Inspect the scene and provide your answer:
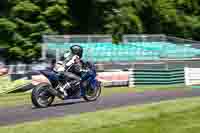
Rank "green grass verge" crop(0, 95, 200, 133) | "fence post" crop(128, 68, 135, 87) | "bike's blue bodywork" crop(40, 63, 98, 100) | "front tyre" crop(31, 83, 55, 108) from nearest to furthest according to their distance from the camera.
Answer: "green grass verge" crop(0, 95, 200, 133), "front tyre" crop(31, 83, 55, 108), "bike's blue bodywork" crop(40, 63, 98, 100), "fence post" crop(128, 68, 135, 87)

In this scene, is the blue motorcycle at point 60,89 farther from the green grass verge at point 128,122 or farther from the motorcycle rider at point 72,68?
the green grass verge at point 128,122

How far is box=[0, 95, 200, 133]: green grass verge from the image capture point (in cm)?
821

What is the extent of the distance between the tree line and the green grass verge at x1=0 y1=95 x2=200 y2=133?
19603 millimetres

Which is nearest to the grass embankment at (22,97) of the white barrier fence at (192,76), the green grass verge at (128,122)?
the white barrier fence at (192,76)

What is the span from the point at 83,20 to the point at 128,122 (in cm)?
2516

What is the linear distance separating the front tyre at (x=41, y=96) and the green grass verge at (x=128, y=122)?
2572mm

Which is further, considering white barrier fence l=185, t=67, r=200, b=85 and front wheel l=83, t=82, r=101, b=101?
white barrier fence l=185, t=67, r=200, b=85

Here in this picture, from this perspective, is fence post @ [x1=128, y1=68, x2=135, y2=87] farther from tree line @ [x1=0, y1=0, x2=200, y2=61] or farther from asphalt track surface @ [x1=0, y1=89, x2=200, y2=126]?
tree line @ [x1=0, y1=0, x2=200, y2=61]

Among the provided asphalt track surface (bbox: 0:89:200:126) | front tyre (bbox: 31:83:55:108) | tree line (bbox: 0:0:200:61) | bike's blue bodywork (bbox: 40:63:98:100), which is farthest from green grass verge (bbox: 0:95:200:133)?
tree line (bbox: 0:0:200:61)

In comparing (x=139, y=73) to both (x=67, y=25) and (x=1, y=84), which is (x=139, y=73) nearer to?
(x=1, y=84)

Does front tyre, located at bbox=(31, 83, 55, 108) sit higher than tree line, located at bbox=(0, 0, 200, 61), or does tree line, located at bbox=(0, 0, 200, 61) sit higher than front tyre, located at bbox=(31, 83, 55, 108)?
tree line, located at bbox=(0, 0, 200, 61)

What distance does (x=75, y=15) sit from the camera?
3325cm

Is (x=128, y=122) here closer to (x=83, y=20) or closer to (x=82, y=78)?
(x=82, y=78)

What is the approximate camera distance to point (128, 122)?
356 inches
